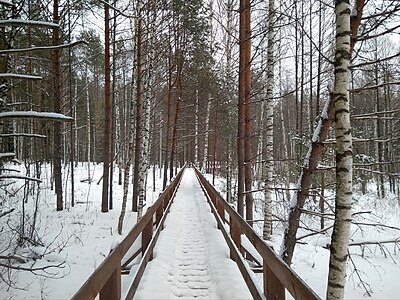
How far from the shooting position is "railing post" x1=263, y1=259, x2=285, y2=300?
3184 mm

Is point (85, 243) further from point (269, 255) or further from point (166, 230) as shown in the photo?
point (269, 255)

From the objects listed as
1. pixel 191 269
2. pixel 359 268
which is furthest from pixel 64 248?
pixel 359 268

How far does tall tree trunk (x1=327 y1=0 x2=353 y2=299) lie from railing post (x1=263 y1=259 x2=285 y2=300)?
874mm

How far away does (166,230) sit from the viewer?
862 cm

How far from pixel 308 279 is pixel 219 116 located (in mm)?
15743

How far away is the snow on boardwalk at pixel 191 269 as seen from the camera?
181 inches

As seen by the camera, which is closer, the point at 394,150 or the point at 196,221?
the point at 196,221

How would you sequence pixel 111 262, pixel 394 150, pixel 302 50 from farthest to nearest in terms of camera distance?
pixel 394 150, pixel 302 50, pixel 111 262

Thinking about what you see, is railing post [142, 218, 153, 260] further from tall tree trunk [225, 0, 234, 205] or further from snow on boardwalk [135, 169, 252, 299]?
tall tree trunk [225, 0, 234, 205]

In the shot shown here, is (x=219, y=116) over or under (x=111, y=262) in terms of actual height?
over

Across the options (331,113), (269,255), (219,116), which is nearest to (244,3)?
(331,113)

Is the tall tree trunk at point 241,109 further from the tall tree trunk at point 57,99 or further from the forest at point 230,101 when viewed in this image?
the tall tree trunk at point 57,99

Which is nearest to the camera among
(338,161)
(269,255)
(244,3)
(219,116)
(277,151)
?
(269,255)

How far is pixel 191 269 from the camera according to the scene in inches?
228
